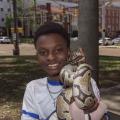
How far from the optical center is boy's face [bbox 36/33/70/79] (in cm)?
212

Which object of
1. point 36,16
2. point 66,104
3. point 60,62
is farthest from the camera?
point 36,16

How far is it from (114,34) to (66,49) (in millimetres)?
99755

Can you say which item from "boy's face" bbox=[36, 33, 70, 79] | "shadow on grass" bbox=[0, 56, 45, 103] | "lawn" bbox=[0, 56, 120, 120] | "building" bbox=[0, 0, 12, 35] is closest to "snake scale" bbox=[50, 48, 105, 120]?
"boy's face" bbox=[36, 33, 70, 79]

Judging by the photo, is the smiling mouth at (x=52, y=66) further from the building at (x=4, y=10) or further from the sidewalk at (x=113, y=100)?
the building at (x=4, y=10)

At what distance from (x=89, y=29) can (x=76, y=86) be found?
15.6 ft

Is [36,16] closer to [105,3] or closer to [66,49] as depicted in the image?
[105,3]

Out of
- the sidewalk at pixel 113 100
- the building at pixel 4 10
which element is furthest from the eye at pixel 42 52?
the building at pixel 4 10

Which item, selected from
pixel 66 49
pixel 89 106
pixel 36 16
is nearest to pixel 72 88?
pixel 89 106

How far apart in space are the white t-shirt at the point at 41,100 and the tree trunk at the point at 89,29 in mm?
4143

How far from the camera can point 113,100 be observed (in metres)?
10.1

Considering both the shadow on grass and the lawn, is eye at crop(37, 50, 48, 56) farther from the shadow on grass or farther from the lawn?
the shadow on grass

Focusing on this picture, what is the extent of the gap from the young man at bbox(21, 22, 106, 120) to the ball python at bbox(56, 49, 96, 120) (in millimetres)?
134

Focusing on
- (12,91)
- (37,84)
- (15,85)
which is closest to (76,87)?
(37,84)

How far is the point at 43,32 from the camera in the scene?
7.04 ft
